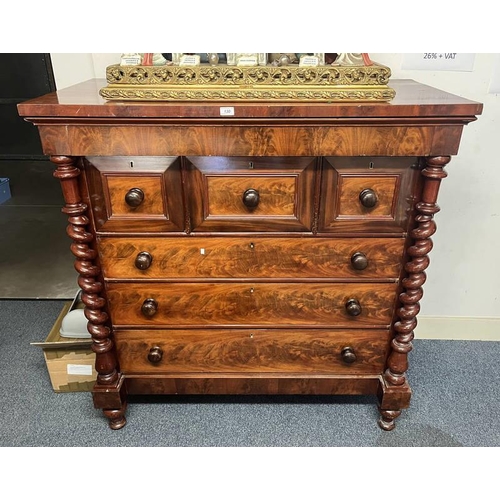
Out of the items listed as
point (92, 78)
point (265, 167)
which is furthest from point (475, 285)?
point (92, 78)

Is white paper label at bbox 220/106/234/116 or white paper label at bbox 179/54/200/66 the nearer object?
white paper label at bbox 220/106/234/116

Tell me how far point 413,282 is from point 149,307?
0.81 m

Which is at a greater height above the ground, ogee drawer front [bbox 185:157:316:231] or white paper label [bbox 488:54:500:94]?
white paper label [bbox 488:54:500:94]

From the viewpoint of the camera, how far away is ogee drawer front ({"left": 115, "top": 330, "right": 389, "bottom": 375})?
145 cm

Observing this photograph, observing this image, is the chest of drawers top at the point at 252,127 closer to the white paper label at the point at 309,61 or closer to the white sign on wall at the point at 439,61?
the white paper label at the point at 309,61

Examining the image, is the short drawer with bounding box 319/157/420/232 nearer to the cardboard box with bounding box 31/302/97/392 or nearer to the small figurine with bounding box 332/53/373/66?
the small figurine with bounding box 332/53/373/66

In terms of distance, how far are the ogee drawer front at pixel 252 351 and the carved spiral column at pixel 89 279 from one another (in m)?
0.05

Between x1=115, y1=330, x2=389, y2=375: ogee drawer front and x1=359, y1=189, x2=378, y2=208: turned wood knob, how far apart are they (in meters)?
0.44

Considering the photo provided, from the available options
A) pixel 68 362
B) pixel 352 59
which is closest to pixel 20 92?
pixel 68 362

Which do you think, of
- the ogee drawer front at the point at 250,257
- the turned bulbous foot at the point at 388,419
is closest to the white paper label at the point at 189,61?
the ogee drawer front at the point at 250,257

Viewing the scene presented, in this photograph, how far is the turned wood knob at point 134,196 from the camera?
1218mm

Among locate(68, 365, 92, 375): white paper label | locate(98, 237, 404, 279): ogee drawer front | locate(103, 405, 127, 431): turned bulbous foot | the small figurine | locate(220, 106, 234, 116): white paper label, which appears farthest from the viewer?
locate(68, 365, 92, 375): white paper label

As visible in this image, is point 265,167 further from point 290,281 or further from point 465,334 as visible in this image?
point 465,334

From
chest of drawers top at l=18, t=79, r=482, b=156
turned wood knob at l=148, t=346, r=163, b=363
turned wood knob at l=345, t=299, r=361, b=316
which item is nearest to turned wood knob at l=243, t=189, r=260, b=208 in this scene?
chest of drawers top at l=18, t=79, r=482, b=156
